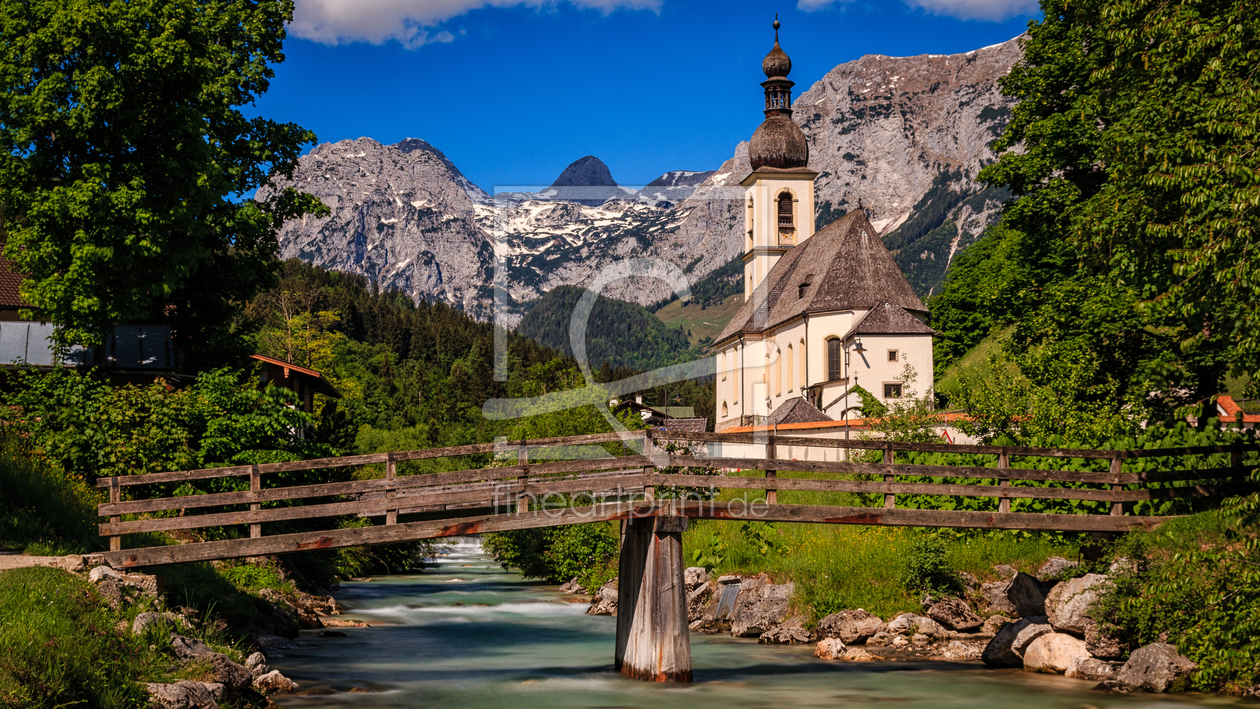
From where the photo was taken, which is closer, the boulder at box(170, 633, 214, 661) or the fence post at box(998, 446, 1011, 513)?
the boulder at box(170, 633, 214, 661)

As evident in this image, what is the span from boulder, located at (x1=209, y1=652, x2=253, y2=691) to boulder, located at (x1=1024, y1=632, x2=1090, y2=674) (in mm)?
14183

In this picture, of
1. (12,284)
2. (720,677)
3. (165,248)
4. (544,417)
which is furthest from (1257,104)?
(544,417)

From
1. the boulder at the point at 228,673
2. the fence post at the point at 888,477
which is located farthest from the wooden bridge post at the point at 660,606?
the boulder at the point at 228,673

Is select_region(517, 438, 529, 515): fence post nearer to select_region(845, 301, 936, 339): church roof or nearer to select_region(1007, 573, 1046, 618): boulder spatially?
select_region(1007, 573, 1046, 618): boulder

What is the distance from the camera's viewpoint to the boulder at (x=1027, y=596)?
2144 cm

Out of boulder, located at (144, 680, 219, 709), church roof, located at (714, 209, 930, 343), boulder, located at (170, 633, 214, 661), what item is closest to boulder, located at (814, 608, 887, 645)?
boulder, located at (170, 633, 214, 661)

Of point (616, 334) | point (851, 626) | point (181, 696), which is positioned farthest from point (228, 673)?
point (616, 334)

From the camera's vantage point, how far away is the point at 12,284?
107ft

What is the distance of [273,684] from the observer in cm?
1634

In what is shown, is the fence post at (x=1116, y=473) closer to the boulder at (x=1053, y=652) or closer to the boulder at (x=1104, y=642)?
the boulder at (x=1104, y=642)

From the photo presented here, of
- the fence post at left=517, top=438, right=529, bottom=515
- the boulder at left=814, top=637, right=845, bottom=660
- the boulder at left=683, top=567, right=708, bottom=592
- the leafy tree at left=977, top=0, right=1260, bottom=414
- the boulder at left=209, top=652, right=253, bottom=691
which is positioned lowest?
the boulder at left=814, top=637, right=845, bottom=660

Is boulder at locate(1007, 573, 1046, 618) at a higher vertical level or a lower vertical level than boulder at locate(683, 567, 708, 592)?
higher

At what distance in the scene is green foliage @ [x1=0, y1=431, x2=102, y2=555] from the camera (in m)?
16.7

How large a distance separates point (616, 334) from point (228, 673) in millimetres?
27205
